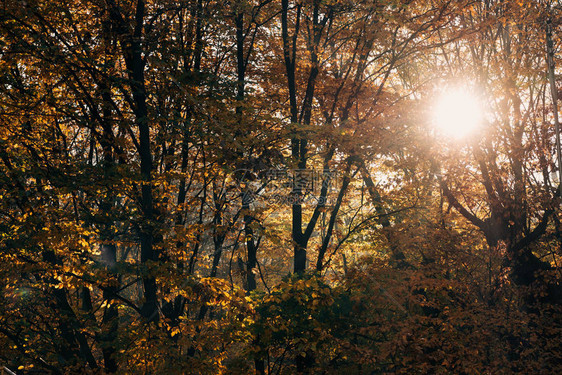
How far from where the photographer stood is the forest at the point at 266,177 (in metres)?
8.02

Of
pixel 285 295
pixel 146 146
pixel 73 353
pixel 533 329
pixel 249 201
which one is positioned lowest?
pixel 73 353

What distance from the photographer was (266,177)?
27.7ft

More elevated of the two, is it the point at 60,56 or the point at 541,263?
the point at 60,56

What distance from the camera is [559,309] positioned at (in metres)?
9.72

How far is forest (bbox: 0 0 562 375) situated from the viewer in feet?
26.3

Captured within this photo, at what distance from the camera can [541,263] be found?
10656 mm

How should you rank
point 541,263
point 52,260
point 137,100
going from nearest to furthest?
1. point 137,100
2. point 52,260
3. point 541,263

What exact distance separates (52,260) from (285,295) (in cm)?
558

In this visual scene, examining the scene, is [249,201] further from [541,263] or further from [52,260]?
[541,263]

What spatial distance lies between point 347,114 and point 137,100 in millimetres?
5374

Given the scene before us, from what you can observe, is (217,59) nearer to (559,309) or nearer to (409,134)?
(409,134)

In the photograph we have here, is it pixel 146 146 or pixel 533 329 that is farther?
pixel 533 329

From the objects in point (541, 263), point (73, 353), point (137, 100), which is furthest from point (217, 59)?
point (541, 263)

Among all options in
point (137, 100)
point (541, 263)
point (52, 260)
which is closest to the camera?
point (137, 100)
